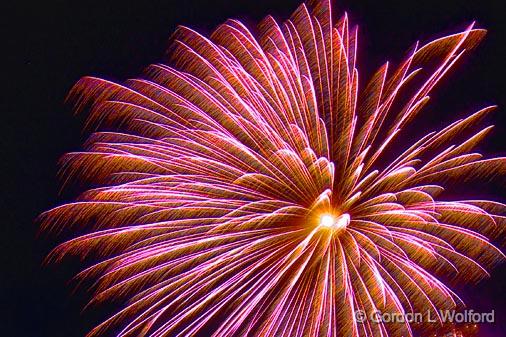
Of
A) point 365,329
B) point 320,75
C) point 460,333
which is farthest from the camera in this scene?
point 460,333

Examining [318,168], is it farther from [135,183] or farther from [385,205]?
[135,183]

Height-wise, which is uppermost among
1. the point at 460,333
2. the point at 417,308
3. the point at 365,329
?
the point at 460,333

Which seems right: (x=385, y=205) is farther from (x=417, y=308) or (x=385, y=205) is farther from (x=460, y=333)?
(x=460, y=333)

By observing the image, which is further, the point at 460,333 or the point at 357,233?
the point at 460,333

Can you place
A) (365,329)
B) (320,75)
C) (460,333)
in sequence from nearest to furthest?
(365,329) → (320,75) → (460,333)

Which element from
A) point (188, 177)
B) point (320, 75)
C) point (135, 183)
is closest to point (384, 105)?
point (320, 75)

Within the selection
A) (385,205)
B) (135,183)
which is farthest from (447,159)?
(135,183)

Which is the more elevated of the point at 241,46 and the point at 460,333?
the point at 241,46
